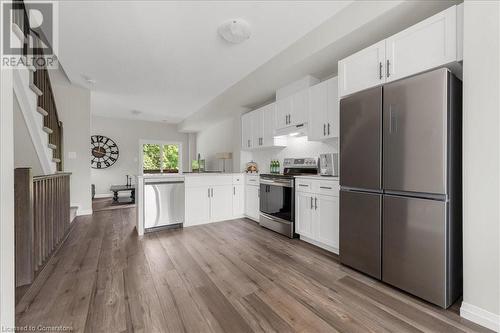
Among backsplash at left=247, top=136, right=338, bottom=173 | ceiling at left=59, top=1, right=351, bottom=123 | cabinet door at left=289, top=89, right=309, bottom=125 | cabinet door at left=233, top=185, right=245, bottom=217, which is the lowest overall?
cabinet door at left=233, top=185, right=245, bottom=217

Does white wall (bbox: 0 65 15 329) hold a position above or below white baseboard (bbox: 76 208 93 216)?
above

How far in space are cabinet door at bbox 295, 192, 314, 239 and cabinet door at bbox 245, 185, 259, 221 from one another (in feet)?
3.54

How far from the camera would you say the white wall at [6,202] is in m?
0.99

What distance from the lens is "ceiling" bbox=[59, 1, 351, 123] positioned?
2.23 metres

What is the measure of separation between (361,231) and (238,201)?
263cm

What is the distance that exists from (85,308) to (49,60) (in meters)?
4.06

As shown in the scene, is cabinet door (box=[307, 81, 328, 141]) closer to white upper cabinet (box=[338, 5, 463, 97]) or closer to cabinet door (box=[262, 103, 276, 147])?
white upper cabinet (box=[338, 5, 463, 97])

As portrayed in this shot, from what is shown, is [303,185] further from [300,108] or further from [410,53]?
[410,53]

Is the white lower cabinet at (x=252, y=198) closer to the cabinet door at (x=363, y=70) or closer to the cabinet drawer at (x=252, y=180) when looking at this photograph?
the cabinet drawer at (x=252, y=180)

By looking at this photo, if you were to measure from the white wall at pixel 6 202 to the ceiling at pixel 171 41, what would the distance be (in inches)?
66.0

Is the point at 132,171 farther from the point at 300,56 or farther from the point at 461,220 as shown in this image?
the point at 461,220

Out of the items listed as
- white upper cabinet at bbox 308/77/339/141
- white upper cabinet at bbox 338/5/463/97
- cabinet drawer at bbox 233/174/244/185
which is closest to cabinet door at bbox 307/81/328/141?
white upper cabinet at bbox 308/77/339/141

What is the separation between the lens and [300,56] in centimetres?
277

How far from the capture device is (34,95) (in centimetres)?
270
